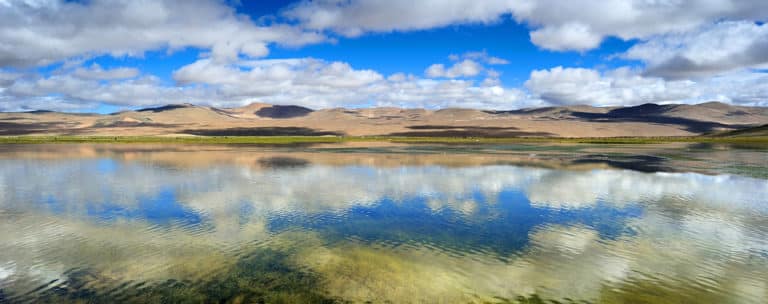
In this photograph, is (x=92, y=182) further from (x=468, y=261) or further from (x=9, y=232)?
(x=468, y=261)

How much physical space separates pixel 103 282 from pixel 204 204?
11.1 m

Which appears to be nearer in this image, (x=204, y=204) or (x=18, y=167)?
(x=204, y=204)

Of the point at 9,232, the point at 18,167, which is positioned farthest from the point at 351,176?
the point at 18,167

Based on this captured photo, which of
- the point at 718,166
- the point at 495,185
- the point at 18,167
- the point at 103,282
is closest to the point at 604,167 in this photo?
the point at 718,166

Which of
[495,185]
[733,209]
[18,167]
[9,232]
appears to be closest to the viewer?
[9,232]

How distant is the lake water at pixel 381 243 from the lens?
11.3m

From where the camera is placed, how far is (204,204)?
22531mm

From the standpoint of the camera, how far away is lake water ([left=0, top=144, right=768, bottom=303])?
37.2 feet

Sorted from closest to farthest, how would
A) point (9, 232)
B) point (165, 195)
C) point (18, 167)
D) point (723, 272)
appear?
point (723, 272) → point (9, 232) → point (165, 195) → point (18, 167)

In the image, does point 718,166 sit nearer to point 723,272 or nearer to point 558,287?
point 723,272

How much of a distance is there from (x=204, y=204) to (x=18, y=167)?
103 feet

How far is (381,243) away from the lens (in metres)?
15.6

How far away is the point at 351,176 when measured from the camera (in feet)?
116

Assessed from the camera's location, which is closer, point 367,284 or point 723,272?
point 367,284
